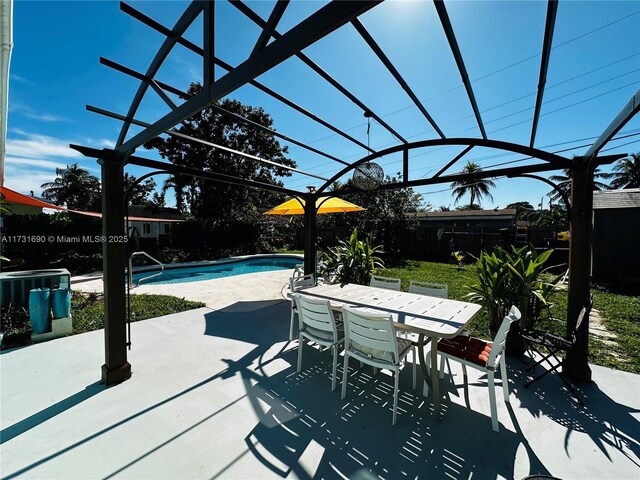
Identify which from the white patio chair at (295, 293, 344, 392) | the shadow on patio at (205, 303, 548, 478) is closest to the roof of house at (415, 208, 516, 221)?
the white patio chair at (295, 293, 344, 392)

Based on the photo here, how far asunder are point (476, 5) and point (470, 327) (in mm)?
4388

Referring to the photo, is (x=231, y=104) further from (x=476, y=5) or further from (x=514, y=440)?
(x=514, y=440)

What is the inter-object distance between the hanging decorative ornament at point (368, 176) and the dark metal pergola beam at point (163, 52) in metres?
2.68

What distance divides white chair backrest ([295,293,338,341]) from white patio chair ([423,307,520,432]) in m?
1.11

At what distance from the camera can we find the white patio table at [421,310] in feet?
8.00

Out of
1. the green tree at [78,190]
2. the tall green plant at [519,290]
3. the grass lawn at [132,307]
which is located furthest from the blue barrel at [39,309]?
the green tree at [78,190]

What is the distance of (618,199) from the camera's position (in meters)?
8.34

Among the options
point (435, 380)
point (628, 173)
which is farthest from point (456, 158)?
point (628, 173)

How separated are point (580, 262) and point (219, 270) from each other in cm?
1229

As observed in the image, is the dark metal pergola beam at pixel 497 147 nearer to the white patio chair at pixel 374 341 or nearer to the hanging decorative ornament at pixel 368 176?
the hanging decorative ornament at pixel 368 176

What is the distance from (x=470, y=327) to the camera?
→ 4.58 metres

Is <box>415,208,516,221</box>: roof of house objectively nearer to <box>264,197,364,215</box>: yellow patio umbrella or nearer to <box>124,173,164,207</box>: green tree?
<box>264,197,364,215</box>: yellow patio umbrella

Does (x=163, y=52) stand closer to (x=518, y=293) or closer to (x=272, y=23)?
(x=272, y=23)

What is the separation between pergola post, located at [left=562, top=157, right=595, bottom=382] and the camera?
2865 mm
